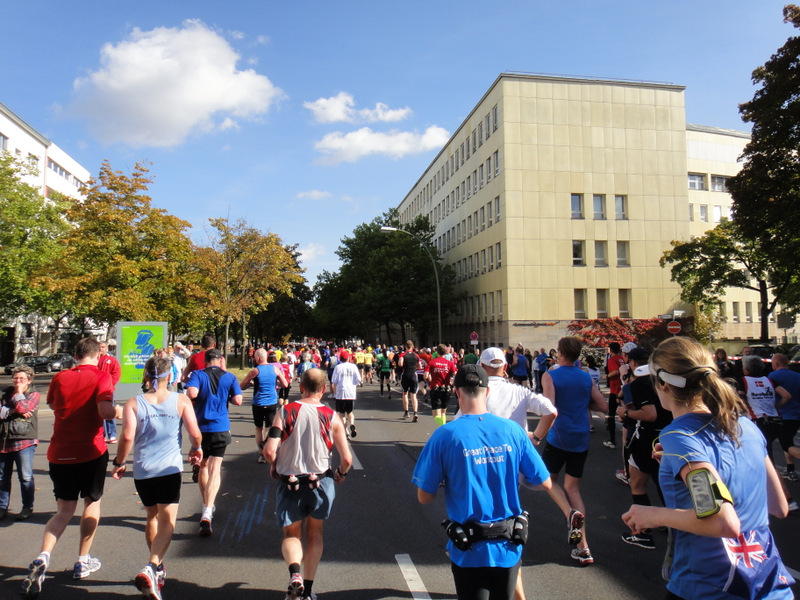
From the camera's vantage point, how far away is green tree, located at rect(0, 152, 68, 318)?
33000 mm

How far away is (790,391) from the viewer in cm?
736

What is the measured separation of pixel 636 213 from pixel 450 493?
41730 millimetres

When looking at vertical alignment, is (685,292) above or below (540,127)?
below

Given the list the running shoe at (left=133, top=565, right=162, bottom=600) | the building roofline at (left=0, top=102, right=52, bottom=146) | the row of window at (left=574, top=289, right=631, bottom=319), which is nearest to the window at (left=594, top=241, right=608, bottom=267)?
the row of window at (left=574, top=289, right=631, bottom=319)

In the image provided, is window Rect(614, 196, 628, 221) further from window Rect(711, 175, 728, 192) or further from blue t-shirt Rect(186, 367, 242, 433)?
blue t-shirt Rect(186, 367, 242, 433)

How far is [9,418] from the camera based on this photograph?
19.7 feet

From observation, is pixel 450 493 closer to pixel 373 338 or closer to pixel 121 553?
pixel 121 553

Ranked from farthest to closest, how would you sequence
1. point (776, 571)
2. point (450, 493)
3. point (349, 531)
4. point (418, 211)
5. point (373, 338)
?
point (373, 338) < point (418, 211) < point (349, 531) < point (450, 493) < point (776, 571)

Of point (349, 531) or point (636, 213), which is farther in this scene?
point (636, 213)

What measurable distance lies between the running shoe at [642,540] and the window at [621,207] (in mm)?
38422

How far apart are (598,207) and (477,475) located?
40864mm

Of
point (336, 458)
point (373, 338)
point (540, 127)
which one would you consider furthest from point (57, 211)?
point (373, 338)

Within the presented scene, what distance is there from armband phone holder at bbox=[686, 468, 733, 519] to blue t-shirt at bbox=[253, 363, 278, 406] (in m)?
7.34

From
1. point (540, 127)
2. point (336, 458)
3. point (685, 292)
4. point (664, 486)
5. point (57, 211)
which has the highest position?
point (540, 127)
